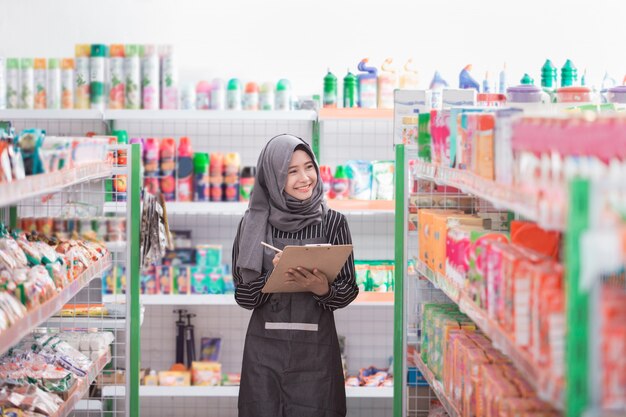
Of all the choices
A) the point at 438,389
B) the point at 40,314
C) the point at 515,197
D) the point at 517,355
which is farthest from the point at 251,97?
the point at 517,355

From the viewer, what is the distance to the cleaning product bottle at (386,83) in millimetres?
5844

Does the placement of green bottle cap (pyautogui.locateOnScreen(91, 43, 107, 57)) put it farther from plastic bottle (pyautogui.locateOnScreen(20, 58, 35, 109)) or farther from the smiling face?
the smiling face

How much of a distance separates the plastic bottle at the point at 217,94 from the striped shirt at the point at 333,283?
1.85 m

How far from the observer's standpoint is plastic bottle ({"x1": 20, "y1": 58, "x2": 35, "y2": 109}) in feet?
19.4

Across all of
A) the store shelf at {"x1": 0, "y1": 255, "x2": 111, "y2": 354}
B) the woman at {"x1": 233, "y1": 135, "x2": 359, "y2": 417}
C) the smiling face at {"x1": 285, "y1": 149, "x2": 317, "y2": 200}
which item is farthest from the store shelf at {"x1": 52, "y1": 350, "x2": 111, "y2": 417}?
the smiling face at {"x1": 285, "y1": 149, "x2": 317, "y2": 200}

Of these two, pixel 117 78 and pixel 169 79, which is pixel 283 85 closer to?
pixel 169 79

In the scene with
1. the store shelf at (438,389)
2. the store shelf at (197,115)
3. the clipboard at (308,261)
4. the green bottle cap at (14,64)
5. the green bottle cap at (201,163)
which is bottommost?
the store shelf at (438,389)

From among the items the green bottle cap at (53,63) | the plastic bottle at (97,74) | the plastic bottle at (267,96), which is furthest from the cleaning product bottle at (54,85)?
the plastic bottle at (267,96)

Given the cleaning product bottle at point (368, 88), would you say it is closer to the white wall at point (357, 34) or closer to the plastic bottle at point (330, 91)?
the plastic bottle at point (330, 91)

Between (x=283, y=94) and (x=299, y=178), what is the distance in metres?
1.94

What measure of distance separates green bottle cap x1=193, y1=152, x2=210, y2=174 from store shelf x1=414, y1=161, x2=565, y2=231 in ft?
8.68

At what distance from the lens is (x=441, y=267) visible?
3564 mm

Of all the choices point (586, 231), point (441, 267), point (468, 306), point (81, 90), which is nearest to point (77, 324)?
point (81, 90)

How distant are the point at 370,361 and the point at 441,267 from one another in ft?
10.4
